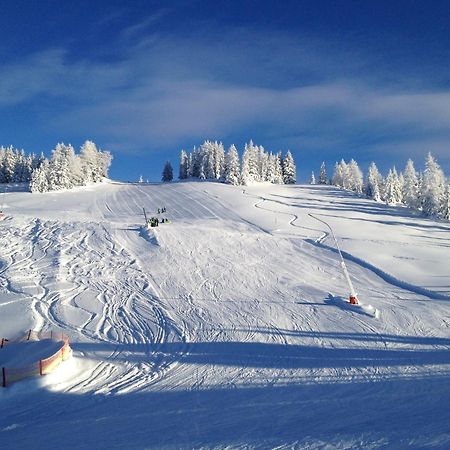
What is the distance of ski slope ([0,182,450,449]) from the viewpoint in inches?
338

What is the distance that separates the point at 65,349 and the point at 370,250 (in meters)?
22.4

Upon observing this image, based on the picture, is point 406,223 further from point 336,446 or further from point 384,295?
point 336,446

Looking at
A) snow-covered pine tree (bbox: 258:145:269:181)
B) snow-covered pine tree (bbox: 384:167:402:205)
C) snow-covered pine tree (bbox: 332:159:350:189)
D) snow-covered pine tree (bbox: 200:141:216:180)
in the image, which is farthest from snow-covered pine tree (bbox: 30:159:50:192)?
snow-covered pine tree (bbox: 332:159:350:189)

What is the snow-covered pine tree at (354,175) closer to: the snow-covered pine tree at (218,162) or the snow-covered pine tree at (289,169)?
the snow-covered pine tree at (289,169)

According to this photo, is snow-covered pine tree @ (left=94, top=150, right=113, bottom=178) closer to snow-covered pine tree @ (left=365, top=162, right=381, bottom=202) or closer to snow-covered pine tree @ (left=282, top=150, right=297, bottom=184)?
snow-covered pine tree @ (left=282, top=150, right=297, bottom=184)

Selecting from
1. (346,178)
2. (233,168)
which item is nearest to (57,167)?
(233,168)

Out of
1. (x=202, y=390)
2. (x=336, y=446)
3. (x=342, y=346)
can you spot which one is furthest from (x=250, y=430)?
(x=342, y=346)

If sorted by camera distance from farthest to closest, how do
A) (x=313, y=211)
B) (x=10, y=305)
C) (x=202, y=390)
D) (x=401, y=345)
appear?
(x=313, y=211) < (x=10, y=305) < (x=401, y=345) < (x=202, y=390)

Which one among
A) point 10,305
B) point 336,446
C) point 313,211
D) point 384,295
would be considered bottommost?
point 336,446

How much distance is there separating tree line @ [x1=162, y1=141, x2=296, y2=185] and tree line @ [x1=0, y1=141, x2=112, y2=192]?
20.8 metres

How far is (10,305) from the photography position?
60.3 ft

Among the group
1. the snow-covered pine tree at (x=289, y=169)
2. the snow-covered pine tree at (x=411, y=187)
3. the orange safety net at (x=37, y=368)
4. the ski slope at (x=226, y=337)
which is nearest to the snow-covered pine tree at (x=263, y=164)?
the snow-covered pine tree at (x=289, y=169)

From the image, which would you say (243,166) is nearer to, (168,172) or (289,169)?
(289,169)

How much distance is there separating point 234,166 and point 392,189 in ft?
119
